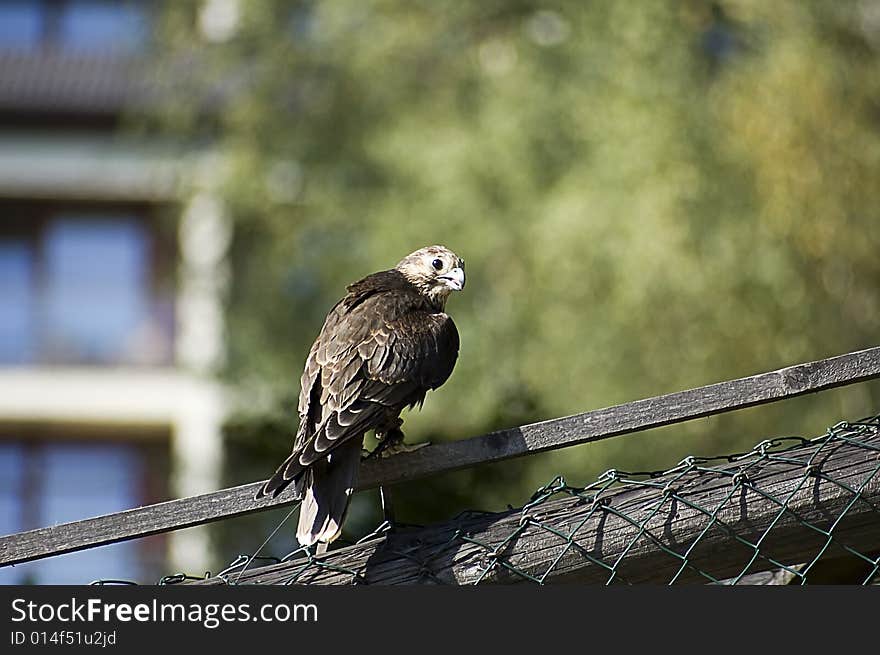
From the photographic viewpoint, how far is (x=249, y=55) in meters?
9.48

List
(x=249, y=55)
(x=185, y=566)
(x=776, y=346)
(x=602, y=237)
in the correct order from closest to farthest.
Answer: (x=776, y=346) → (x=602, y=237) → (x=185, y=566) → (x=249, y=55)

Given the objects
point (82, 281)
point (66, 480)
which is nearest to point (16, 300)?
point (82, 281)

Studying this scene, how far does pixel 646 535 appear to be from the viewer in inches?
87.1

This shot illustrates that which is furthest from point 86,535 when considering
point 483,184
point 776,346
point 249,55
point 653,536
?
point 249,55

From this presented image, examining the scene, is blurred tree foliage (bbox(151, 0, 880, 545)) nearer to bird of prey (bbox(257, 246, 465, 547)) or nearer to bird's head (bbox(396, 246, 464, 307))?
bird's head (bbox(396, 246, 464, 307))

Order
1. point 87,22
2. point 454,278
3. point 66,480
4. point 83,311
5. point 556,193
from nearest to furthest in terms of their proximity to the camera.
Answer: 1. point 454,278
2. point 556,193
3. point 66,480
4. point 83,311
5. point 87,22

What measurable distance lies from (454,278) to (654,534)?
5.68 ft

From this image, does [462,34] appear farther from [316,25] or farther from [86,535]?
[86,535]

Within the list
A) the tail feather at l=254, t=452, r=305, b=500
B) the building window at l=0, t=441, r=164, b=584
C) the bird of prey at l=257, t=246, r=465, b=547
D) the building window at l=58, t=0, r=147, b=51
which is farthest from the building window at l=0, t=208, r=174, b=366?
the tail feather at l=254, t=452, r=305, b=500

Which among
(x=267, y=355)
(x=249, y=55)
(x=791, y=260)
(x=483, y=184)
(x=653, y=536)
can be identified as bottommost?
(x=653, y=536)

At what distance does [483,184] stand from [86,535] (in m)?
6.25

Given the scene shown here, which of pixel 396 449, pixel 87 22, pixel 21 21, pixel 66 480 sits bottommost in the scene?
pixel 396 449

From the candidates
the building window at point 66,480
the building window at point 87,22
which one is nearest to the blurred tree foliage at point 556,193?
the building window at point 66,480

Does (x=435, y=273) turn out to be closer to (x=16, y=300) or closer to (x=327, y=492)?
(x=327, y=492)
